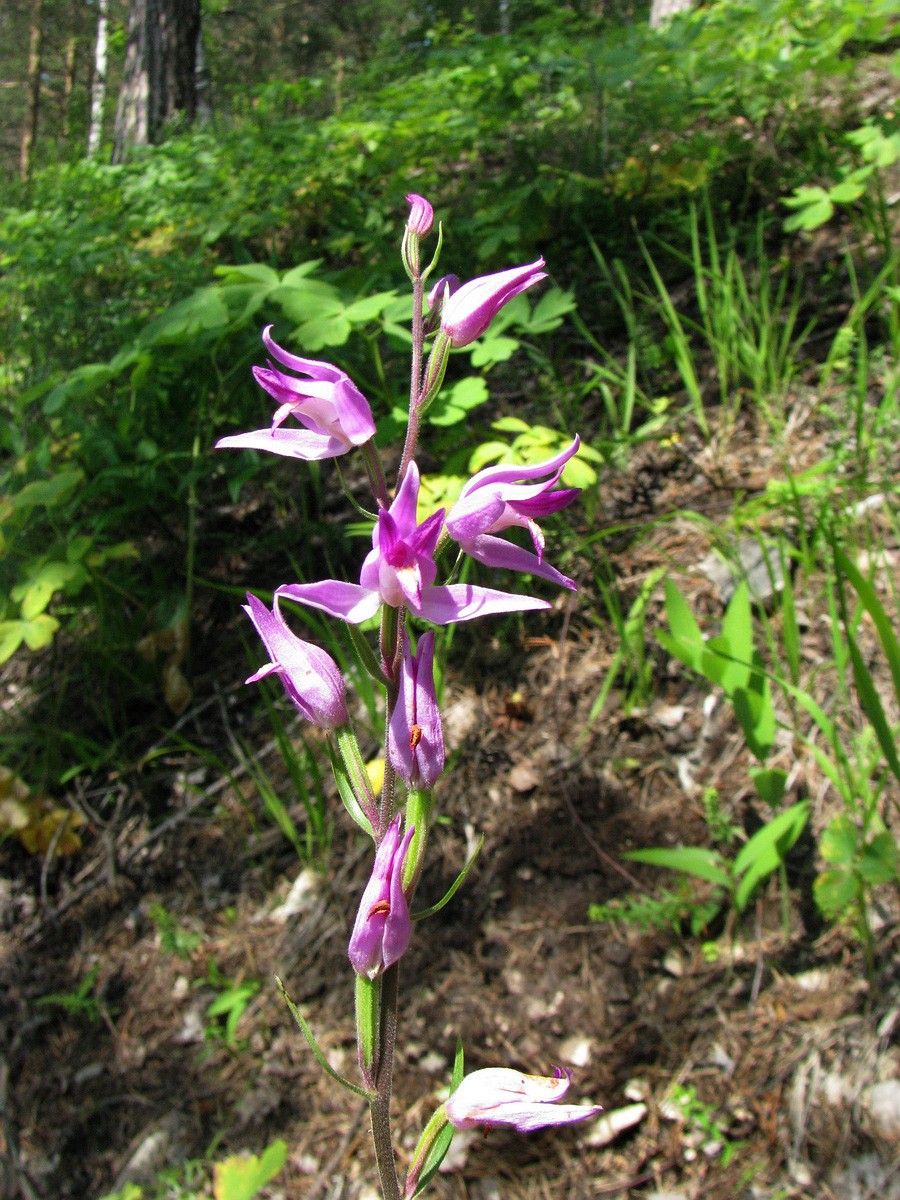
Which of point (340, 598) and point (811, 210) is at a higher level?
point (811, 210)

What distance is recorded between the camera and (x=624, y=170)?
11.3 feet

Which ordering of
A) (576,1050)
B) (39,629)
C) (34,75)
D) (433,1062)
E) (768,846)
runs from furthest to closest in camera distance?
(34,75) → (39,629) → (433,1062) → (576,1050) → (768,846)

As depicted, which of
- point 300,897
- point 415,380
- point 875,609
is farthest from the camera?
point 300,897

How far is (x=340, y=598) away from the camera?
81 centimetres

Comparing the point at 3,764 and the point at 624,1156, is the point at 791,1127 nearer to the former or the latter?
the point at 624,1156

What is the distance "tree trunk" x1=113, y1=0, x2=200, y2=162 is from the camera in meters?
5.48

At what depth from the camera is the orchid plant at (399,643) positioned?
806 mm

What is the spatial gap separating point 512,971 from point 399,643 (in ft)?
4.62

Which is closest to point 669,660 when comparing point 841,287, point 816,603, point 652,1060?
point 816,603

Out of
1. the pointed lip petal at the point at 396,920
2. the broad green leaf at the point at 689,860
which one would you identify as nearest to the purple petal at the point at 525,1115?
the pointed lip petal at the point at 396,920

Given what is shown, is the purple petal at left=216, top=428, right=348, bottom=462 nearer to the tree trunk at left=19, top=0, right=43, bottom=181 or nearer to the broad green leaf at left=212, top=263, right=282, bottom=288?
the broad green leaf at left=212, top=263, right=282, bottom=288

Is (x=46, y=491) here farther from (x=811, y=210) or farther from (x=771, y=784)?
(x=811, y=210)

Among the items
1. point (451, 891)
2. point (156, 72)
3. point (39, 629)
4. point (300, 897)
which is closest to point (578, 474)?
point (451, 891)

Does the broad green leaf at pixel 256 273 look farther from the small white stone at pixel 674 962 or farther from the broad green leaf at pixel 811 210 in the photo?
the small white stone at pixel 674 962
